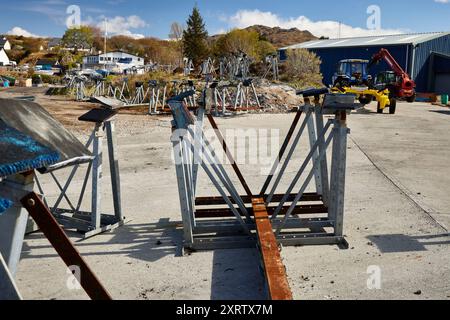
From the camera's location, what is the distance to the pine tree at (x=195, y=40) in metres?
55.9

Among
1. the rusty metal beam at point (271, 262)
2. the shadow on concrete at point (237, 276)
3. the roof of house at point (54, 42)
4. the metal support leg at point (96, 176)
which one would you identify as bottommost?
the shadow on concrete at point (237, 276)

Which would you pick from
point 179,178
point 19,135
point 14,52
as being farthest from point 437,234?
point 14,52

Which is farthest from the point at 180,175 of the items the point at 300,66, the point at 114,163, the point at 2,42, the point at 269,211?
the point at 2,42

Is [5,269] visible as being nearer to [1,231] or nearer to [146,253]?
[1,231]

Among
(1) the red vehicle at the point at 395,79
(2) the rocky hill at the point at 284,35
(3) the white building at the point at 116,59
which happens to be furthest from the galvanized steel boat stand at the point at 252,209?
(2) the rocky hill at the point at 284,35

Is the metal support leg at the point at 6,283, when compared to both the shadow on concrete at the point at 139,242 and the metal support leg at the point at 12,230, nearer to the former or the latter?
the metal support leg at the point at 12,230

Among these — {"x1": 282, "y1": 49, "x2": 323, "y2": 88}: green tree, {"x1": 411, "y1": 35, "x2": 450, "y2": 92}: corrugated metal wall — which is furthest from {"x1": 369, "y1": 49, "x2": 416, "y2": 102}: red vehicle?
{"x1": 411, "y1": 35, "x2": 450, "y2": 92}: corrugated metal wall

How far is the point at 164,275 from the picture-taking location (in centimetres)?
392

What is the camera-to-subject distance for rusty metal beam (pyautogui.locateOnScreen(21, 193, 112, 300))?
1.91 metres

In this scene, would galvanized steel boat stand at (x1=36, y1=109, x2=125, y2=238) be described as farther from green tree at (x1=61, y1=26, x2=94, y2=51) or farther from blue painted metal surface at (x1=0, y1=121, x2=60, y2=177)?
green tree at (x1=61, y1=26, x2=94, y2=51)

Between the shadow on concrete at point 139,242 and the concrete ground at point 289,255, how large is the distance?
10 millimetres

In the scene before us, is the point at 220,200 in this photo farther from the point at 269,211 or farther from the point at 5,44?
the point at 5,44

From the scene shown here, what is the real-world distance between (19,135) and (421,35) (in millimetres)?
40146

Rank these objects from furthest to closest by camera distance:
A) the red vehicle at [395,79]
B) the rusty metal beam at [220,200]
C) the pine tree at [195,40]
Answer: the pine tree at [195,40] < the red vehicle at [395,79] < the rusty metal beam at [220,200]
